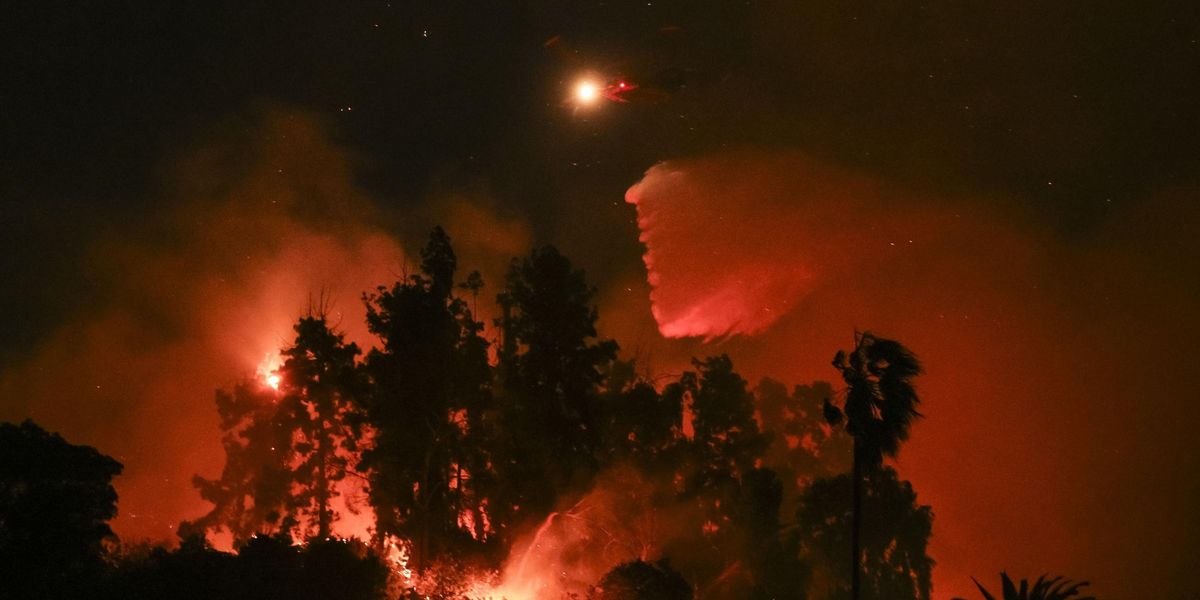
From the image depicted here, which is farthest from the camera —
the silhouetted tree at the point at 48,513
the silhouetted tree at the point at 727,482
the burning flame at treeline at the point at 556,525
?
the silhouetted tree at the point at 727,482

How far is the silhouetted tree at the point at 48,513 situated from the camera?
21.8 m

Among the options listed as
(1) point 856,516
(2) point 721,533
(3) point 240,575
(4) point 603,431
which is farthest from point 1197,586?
(3) point 240,575

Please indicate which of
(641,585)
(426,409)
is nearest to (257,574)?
(641,585)

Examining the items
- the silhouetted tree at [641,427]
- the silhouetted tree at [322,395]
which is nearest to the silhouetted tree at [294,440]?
the silhouetted tree at [322,395]

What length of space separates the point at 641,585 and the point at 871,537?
22.2 m

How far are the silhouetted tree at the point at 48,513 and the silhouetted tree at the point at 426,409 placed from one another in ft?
52.2

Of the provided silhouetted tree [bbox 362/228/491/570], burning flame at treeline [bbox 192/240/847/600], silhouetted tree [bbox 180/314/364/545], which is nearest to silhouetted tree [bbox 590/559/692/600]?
burning flame at treeline [bbox 192/240/847/600]

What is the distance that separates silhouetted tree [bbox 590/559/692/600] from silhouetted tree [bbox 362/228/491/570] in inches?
397

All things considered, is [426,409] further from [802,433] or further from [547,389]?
[802,433]

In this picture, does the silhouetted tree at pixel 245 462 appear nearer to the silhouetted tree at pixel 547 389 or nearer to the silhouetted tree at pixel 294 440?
the silhouetted tree at pixel 294 440

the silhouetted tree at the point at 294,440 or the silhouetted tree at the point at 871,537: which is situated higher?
the silhouetted tree at the point at 294,440

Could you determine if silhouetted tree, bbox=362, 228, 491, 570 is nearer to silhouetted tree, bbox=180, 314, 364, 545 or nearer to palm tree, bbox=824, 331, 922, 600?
silhouetted tree, bbox=180, 314, 364, 545

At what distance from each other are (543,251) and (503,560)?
14.7 metres

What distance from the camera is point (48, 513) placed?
22.5 meters
